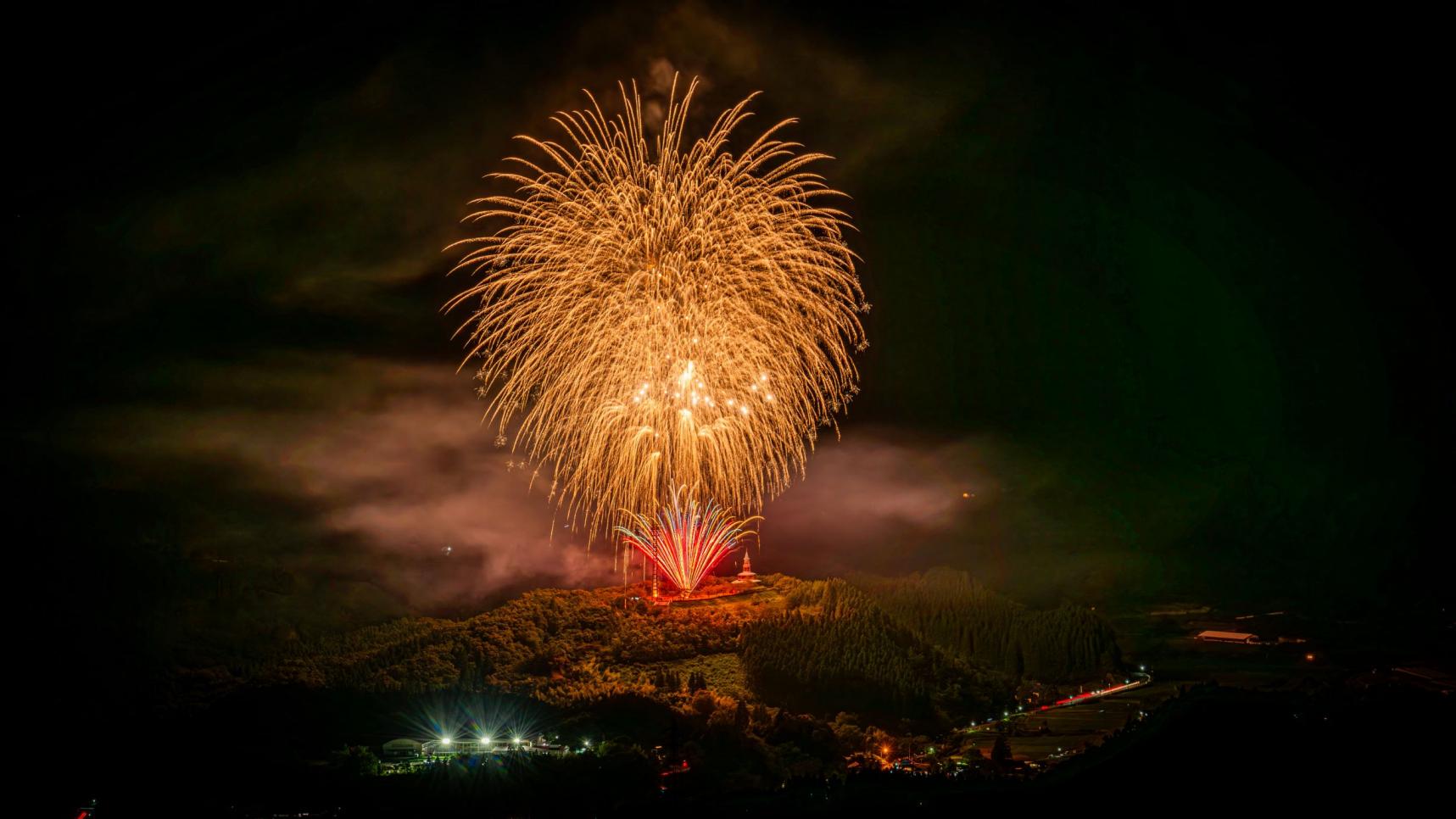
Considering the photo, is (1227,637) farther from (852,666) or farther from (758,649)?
(758,649)

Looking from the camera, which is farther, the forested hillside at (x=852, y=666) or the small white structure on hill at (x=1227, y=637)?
the small white structure on hill at (x=1227, y=637)

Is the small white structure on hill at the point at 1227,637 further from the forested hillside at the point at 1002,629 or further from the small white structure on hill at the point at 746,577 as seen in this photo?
the small white structure on hill at the point at 746,577

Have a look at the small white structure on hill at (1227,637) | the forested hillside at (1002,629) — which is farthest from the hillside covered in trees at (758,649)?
the small white structure on hill at (1227,637)

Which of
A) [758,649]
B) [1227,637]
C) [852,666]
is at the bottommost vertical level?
[852,666]

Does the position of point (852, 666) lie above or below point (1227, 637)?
below

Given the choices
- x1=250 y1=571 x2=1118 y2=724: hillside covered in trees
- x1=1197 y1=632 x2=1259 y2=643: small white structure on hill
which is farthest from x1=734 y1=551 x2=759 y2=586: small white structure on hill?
x1=1197 y1=632 x2=1259 y2=643: small white structure on hill

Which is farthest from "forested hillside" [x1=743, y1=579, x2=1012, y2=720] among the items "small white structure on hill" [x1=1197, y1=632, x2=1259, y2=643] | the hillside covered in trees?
"small white structure on hill" [x1=1197, y1=632, x2=1259, y2=643]

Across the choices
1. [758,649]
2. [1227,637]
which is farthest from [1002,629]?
[758,649]

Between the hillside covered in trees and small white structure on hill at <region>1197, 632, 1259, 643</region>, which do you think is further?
small white structure on hill at <region>1197, 632, 1259, 643</region>

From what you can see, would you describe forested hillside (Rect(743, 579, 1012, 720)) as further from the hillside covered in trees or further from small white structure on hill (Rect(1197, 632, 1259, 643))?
small white structure on hill (Rect(1197, 632, 1259, 643))

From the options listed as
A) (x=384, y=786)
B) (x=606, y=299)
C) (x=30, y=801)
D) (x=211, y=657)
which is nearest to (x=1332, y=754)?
(x=606, y=299)

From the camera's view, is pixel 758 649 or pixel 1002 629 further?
pixel 1002 629

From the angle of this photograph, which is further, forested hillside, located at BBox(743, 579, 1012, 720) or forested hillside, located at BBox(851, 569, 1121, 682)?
forested hillside, located at BBox(851, 569, 1121, 682)
